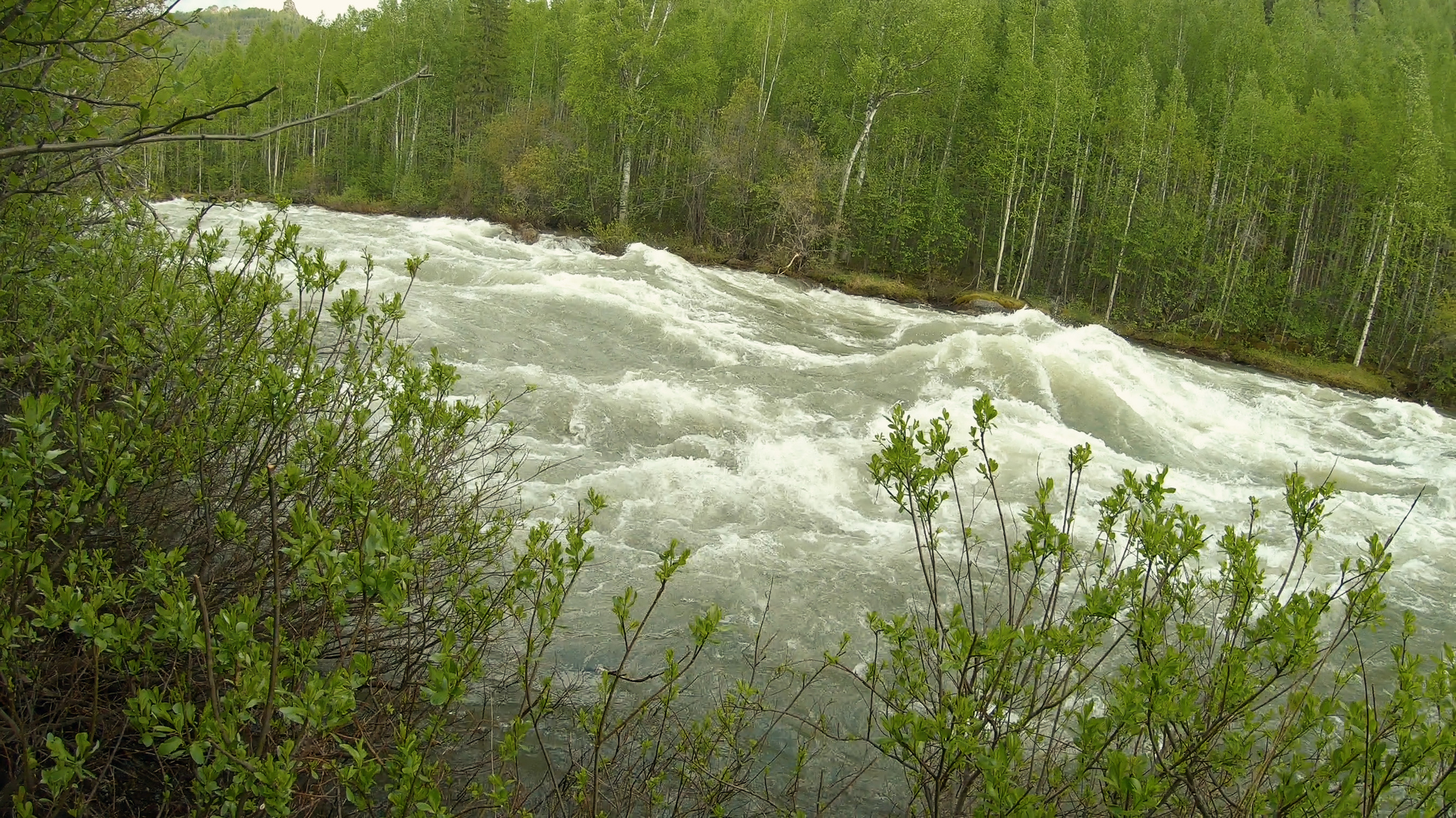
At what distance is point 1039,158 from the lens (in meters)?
28.2

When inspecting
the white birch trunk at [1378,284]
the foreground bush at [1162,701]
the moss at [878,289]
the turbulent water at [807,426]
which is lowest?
the turbulent water at [807,426]

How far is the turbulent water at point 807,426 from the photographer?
272 inches

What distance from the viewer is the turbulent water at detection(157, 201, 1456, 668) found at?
6902 mm

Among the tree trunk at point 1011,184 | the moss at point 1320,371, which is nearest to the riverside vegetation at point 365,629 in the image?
the moss at point 1320,371

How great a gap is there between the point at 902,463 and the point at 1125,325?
88.1 ft

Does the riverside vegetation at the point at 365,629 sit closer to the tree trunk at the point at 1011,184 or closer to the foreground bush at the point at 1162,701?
the foreground bush at the point at 1162,701

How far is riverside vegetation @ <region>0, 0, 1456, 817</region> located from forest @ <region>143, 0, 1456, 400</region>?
23.1 m

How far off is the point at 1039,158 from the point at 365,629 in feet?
97.7

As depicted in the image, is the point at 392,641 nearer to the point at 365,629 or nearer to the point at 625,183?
the point at 365,629

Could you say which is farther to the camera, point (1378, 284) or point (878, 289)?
point (878, 289)

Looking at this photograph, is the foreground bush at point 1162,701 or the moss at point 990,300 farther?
the moss at point 990,300

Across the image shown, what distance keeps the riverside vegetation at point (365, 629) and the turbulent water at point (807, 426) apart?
184cm

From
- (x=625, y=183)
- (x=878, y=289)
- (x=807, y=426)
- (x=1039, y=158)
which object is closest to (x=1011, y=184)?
(x=1039, y=158)

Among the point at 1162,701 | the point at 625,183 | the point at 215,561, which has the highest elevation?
the point at 625,183
